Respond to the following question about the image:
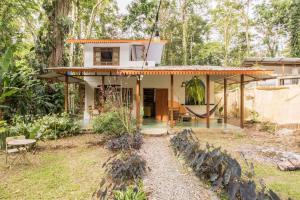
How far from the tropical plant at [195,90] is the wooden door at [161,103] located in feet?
4.43

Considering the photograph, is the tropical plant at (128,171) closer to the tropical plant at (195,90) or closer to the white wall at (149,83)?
the tropical plant at (195,90)

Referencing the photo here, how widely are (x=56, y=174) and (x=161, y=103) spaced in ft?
33.9

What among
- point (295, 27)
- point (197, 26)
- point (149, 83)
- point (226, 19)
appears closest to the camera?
point (149, 83)

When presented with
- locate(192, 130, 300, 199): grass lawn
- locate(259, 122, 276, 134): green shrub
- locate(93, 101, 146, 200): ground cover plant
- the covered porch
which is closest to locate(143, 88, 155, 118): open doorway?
the covered porch

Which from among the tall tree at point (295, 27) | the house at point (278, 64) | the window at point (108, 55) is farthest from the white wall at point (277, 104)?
the tall tree at point (295, 27)

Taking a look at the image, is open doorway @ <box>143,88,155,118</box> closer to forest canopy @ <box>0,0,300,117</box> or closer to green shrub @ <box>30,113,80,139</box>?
green shrub @ <box>30,113,80,139</box>

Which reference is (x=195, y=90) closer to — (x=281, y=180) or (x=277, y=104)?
(x=277, y=104)

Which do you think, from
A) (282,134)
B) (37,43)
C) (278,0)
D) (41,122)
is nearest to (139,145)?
(41,122)

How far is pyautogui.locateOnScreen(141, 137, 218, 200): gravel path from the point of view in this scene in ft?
14.5

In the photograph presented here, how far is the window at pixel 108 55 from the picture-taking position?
16422mm

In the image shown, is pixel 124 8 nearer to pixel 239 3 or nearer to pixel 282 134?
pixel 239 3

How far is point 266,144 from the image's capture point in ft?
32.3

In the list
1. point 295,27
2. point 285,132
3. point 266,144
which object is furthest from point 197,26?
point 266,144

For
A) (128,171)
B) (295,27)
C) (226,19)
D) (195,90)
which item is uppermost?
(226,19)
